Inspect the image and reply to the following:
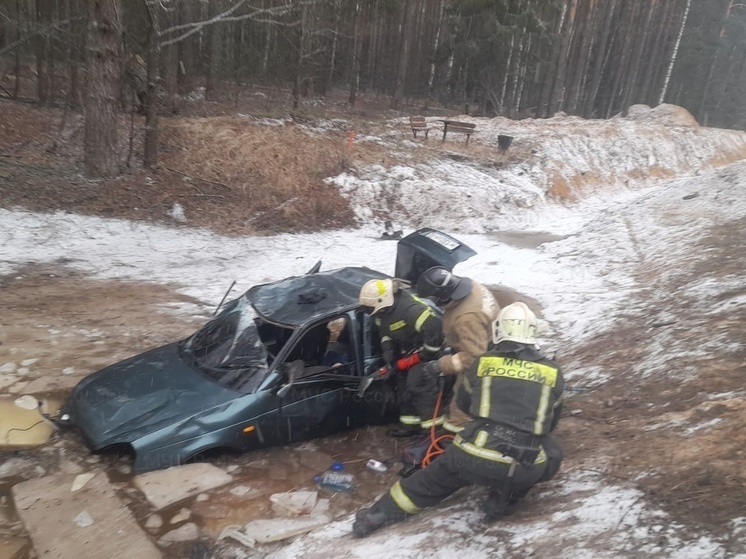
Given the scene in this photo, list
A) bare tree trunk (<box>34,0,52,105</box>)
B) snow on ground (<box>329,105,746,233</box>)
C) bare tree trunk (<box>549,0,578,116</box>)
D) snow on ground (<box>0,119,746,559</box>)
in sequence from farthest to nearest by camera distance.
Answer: bare tree trunk (<box>549,0,578,116</box>) → bare tree trunk (<box>34,0,52,105</box>) → snow on ground (<box>329,105,746,233</box>) → snow on ground (<box>0,119,746,559</box>)

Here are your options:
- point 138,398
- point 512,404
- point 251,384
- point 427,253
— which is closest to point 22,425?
point 138,398

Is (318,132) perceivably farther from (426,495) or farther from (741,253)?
(426,495)

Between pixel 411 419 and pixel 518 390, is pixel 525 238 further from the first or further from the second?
pixel 518 390

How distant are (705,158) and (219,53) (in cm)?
2119

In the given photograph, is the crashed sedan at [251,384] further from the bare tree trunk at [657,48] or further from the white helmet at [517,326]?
the bare tree trunk at [657,48]

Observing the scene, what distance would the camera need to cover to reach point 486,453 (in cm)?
333

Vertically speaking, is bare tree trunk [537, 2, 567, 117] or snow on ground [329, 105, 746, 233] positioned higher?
bare tree trunk [537, 2, 567, 117]

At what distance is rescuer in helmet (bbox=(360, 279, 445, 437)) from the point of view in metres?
4.80

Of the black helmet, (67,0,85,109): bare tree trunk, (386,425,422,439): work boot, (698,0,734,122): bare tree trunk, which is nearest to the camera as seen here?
the black helmet

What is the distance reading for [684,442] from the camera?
3639mm

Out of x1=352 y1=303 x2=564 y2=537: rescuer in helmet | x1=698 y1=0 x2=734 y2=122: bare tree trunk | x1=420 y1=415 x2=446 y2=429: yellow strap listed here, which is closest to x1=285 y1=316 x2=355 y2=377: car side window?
x1=420 y1=415 x2=446 y2=429: yellow strap

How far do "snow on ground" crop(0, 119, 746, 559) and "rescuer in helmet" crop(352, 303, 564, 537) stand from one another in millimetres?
195

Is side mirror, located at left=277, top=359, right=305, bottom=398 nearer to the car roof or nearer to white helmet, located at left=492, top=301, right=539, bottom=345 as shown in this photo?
the car roof

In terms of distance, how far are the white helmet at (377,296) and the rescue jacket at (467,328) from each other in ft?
1.65
